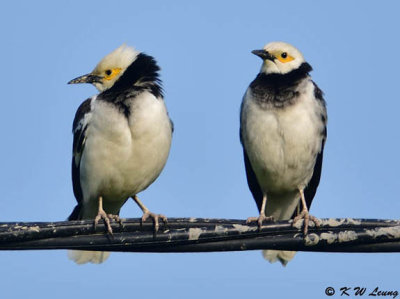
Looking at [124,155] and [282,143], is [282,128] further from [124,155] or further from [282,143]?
[124,155]

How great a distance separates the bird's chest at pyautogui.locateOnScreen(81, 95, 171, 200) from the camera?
9602 millimetres

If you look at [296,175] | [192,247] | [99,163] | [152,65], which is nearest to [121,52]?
[152,65]

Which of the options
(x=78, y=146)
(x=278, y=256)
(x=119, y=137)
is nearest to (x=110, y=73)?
(x=78, y=146)

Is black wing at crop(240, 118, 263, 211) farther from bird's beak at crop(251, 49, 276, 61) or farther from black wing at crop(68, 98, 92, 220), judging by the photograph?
black wing at crop(68, 98, 92, 220)

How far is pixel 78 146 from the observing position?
1019 cm

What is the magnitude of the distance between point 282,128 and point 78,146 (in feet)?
8.48

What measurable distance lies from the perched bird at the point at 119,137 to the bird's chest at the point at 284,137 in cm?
107

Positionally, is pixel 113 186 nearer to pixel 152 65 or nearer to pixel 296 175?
pixel 152 65

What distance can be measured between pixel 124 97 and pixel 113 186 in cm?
114

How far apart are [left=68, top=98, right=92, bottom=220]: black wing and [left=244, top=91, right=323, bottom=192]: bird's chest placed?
205 cm

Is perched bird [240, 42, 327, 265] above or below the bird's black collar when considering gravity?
below

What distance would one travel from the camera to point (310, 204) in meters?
11.2

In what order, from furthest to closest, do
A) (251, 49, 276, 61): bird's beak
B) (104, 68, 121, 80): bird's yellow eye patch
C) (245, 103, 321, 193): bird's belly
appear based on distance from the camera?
1. (251, 49, 276, 61): bird's beak
2. (104, 68, 121, 80): bird's yellow eye patch
3. (245, 103, 321, 193): bird's belly

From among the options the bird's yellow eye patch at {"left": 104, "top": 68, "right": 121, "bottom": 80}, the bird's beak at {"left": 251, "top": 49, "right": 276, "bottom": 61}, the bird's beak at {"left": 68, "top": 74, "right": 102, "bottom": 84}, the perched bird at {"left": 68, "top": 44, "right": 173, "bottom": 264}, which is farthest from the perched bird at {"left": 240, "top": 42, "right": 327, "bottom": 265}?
the bird's beak at {"left": 68, "top": 74, "right": 102, "bottom": 84}
